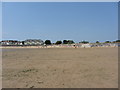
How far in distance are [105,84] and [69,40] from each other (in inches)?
4461

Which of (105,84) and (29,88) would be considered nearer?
(29,88)

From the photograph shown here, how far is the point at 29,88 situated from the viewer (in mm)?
4449

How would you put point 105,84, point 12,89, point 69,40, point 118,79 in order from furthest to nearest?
point 69,40
point 118,79
point 105,84
point 12,89

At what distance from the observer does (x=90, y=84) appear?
4.82 metres

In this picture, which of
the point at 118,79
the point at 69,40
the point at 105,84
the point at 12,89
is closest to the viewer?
the point at 12,89

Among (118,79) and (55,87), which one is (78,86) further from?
(118,79)

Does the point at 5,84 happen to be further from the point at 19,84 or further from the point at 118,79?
the point at 118,79

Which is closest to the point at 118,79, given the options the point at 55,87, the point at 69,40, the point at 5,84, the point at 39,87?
the point at 55,87

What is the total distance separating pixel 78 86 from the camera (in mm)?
4617

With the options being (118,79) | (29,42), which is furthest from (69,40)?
(118,79)

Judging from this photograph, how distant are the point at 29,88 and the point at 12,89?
0.49 meters

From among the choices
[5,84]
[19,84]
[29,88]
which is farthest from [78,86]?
[5,84]

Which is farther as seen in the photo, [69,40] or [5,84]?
[69,40]

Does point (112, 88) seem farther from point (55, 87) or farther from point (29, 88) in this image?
point (29, 88)
